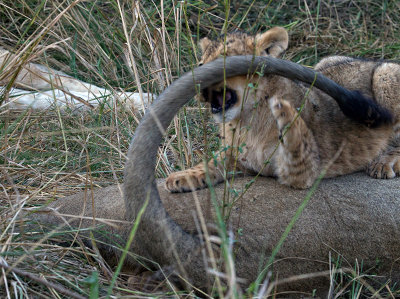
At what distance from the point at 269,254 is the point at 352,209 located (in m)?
0.49

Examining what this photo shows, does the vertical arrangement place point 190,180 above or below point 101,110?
below

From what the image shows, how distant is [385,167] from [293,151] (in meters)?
0.62

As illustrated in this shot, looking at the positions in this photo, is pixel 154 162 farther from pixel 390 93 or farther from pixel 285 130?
pixel 390 93

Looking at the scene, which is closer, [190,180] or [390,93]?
[190,180]

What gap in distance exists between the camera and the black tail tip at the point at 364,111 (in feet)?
10.6

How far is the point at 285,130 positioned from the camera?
2953 mm

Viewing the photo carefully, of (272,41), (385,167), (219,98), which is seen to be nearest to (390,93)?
(385,167)

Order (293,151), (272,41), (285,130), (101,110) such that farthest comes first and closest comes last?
(101,110) → (272,41) → (293,151) → (285,130)

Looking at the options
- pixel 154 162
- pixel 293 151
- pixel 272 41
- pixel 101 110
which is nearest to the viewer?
pixel 154 162

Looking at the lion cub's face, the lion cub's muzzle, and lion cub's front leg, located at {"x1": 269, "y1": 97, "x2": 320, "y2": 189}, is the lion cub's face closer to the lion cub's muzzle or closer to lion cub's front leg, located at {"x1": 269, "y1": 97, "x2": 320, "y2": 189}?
the lion cub's muzzle

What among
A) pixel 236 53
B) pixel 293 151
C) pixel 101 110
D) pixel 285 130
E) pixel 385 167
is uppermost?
pixel 236 53

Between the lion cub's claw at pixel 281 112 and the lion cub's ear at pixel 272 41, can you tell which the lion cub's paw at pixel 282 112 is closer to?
the lion cub's claw at pixel 281 112

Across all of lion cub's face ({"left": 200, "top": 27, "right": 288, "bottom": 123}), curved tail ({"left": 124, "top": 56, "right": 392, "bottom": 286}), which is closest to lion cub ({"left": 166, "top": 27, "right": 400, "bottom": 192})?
lion cub's face ({"left": 200, "top": 27, "right": 288, "bottom": 123})

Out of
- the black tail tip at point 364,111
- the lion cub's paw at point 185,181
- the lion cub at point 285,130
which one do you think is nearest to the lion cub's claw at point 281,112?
the lion cub at point 285,130
